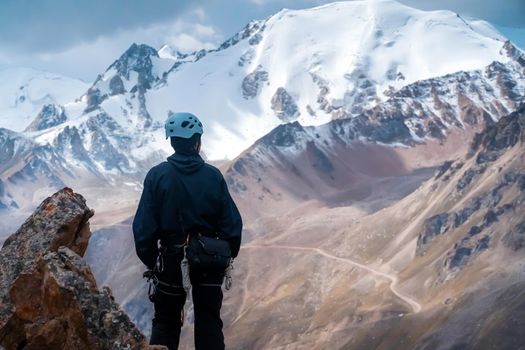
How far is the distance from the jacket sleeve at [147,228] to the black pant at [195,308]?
0.32 meters

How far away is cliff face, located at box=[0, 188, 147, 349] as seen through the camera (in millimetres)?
10352

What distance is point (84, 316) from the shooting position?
34.1ft

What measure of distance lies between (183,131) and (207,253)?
2.15m

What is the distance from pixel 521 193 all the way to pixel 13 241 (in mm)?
152730

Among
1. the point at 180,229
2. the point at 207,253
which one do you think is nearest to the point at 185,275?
the point at 207,253

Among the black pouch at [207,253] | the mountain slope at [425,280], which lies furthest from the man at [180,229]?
the mountain slope at [425,280]

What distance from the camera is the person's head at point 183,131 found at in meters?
11.9

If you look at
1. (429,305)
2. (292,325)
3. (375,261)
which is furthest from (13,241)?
(375,261)

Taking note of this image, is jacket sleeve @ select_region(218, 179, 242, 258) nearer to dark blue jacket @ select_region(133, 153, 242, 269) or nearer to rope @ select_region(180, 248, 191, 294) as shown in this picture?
dark blue jacket @ select_region(133, 153, 242, 269)

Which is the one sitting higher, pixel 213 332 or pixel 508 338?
pixel 213 332

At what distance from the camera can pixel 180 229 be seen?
11.6 metres

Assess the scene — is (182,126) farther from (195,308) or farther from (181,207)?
(195,308)

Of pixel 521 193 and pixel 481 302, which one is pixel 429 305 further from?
pixel 521 193

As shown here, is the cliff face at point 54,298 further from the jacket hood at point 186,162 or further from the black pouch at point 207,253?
the jacket hood at point 186,162
